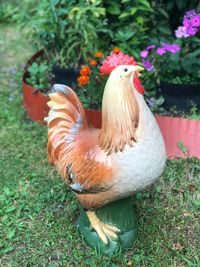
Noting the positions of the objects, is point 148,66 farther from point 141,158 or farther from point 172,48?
point 141,158

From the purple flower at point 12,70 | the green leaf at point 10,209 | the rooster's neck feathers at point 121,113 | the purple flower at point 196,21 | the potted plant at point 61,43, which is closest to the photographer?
the rooster's neck feathers at point 121,113

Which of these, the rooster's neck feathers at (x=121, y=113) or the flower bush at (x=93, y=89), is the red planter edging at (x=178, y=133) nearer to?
the flower bush at (x=93, y=89)

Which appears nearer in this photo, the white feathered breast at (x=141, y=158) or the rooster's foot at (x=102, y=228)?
the white feathered breast at (x=141, y=158)

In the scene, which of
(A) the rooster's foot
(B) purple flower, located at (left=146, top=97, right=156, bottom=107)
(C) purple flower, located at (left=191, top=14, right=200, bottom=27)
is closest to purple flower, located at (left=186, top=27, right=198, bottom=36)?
(C) purple flower, located at (left=191, top=14, right=200, bottom=27)

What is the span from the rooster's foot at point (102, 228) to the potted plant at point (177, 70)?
1.64 meters

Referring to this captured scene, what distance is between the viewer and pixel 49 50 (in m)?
4.78

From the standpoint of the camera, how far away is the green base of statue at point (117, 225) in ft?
8.88

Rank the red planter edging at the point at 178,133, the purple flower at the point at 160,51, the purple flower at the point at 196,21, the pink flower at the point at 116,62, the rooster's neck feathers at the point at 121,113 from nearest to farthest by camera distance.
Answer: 1. the rooster's neck feathers at the point at 121,113
2. the pink flower at the point at 116,62
3. the red planter edging at the point at 178,133
4. the purple flower at the point at 196,21
5. the purple flower at the point at 160,51

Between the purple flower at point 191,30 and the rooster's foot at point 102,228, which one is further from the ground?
the purple flower at point 191,30

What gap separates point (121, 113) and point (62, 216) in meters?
1.13

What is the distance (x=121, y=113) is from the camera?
7.54 ft

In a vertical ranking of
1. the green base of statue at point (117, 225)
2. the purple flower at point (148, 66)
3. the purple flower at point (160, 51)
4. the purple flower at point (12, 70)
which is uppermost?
the purple flower at point (160, 51)

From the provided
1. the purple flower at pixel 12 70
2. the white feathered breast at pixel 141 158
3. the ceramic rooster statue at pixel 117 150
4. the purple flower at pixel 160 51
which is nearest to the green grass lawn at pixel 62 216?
the ceramic rooster statue at pixel 117 150

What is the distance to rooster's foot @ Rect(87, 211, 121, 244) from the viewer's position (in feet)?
8.90
